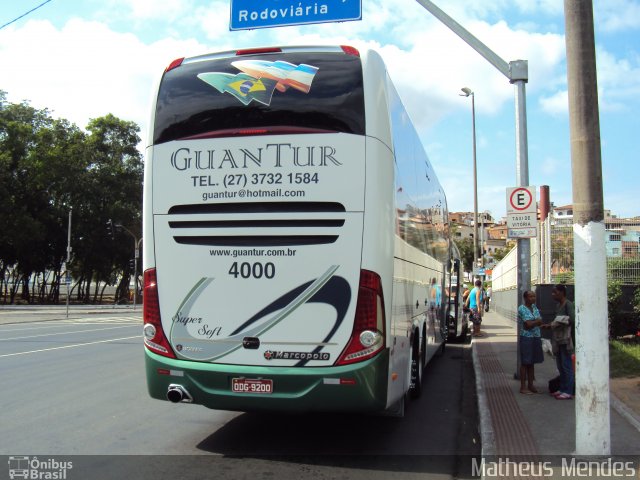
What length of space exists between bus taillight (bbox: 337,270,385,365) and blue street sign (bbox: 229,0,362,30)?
176 inches


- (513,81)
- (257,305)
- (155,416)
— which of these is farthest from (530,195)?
(155,416)

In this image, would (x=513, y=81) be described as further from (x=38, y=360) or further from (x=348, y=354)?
(x=38, y=360)

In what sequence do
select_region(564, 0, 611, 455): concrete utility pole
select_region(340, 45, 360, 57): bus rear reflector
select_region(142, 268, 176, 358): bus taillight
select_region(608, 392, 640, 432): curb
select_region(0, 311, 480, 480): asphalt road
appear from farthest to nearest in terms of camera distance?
select_region(608, 392, 640, 432): curb → select_region(142, 268, 176, 358): bus taillight → select_region(340, 45, 360, 57): bus rear reflector → select_region(0, 311, 480, 480): asphalt road → select_region(564, 0, 611, 455): concrete utility pole

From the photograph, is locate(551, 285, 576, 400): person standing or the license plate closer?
the license plate

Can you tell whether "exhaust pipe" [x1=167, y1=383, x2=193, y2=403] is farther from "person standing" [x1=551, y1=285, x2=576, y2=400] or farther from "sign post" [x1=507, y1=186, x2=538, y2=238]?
"sign post" [x1=507, y1=186, x2=538, y2=238]

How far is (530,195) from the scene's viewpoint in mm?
9750

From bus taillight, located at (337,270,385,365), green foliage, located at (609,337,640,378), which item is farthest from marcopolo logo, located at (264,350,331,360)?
green foliage, located at (609,337,640,378)

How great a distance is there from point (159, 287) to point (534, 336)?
5.73m

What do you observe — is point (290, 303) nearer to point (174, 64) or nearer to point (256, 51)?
point (256, 51)

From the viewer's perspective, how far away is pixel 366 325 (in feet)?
18.0

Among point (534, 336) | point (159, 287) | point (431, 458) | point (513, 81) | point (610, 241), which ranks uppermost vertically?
point (513, 81)

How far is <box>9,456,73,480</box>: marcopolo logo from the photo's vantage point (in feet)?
17.3

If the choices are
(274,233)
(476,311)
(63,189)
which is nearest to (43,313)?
(63,189)

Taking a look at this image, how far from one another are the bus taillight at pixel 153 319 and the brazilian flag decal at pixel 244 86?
1.99 meters
